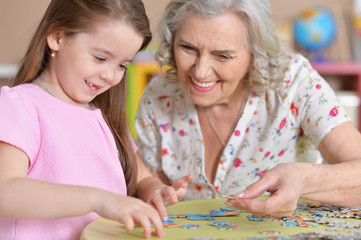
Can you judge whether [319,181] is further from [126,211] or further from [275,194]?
[126,211]

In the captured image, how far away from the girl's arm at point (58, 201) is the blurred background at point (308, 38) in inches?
122

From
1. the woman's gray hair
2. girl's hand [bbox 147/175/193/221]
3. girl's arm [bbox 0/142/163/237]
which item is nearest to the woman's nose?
the woman's gray hair

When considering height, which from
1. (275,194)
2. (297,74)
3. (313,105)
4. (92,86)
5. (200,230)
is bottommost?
(200,230)

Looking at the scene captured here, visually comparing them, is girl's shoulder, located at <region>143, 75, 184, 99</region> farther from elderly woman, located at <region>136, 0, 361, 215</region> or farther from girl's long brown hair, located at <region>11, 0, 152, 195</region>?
girl's long brown hair, located at <region>11, 0, 152, 195</region>

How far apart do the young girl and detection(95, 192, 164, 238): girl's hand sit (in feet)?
0.11

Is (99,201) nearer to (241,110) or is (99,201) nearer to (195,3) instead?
(195,3)

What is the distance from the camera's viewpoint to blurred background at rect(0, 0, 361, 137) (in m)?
4.59

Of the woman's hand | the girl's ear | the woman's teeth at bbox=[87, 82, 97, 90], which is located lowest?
the woman's hand

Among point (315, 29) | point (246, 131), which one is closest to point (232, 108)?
point (246, 131)

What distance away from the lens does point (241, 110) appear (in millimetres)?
2271

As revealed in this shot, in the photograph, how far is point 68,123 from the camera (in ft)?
5.08

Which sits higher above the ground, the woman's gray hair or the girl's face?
the woman's gray hair

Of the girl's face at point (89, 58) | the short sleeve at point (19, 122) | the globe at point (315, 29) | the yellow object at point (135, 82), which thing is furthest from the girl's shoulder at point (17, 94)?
the globe at point (315, 29)

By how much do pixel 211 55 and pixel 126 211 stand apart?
0.96 m
